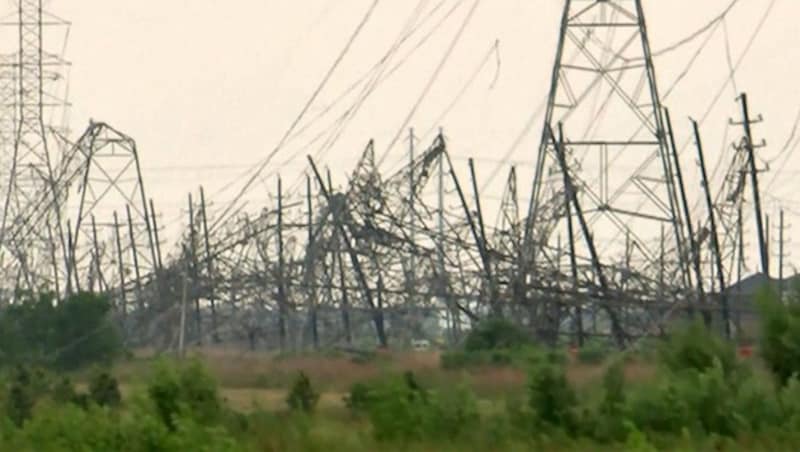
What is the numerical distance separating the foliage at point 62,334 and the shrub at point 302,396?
1966 centimetres

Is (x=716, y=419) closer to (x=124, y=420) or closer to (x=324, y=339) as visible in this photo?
(x=124, y=420)

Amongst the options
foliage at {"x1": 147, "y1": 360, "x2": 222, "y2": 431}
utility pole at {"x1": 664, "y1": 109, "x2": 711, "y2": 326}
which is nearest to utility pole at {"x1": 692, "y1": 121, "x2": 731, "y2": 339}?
utility pole at {"x1": 664, "y1": 109, "x2": 711, "y2": 326}

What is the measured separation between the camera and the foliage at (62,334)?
53.6m

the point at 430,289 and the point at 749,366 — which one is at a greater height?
the point at 430,289

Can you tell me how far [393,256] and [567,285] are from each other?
10.5 metres

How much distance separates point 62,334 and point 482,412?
97.0 ft

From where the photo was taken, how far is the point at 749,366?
3022 cm

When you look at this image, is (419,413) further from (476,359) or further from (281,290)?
(281,290)

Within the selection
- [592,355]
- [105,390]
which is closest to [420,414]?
[105,390]

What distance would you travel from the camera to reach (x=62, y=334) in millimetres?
55062

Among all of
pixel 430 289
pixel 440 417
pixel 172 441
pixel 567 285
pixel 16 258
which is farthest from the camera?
pixel 16 258

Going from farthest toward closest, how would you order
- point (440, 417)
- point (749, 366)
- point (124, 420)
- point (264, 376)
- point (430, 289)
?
point (430, 289) < point (264, 376) < point (749, 366) < point (440, 417) < point (124, 420)

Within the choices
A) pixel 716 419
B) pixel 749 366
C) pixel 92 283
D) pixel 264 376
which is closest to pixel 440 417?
pixel 716 419

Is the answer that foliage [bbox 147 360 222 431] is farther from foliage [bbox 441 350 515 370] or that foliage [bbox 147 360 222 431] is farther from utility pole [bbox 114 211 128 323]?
utility pole [bbox 114 211 128 323]
